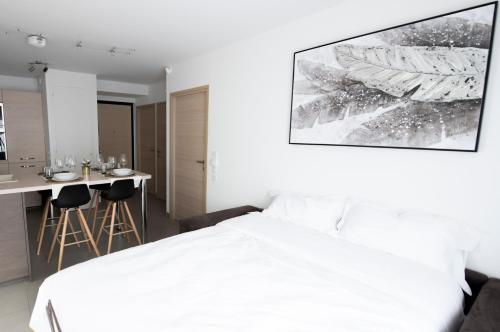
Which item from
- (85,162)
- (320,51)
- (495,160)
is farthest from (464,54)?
(85,162)

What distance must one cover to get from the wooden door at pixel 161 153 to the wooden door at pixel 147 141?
0.17m

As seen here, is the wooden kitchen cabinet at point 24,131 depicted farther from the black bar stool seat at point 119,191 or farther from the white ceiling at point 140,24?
the black bar stool seat at point 119,191

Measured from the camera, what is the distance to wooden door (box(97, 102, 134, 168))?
19.6 ft

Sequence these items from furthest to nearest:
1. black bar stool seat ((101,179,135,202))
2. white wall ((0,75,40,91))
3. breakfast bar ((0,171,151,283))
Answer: white wall ((0,75,40,91)) → black bar stool seat ((101,179,135,202)) → breakfast bar ((0,171,151,283))

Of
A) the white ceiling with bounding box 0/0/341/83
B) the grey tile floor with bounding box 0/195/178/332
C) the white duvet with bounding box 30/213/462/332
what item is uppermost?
the white ceiling with bounding box 0/0/341/83

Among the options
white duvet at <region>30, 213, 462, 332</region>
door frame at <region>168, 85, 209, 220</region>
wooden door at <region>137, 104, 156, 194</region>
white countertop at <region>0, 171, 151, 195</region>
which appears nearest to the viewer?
white duvet at <region>30, 213, 462, 332</region>

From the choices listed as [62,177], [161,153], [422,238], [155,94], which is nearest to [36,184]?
[62,177]

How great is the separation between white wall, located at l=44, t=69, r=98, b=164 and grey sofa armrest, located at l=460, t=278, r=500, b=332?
5324mm

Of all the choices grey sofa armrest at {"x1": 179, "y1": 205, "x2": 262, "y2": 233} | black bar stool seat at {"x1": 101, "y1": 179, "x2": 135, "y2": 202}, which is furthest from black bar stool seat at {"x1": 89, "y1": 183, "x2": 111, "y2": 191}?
grey sofa armrest at {"x1": 179, "y1": 205, "x2": 262, "y2": 233}

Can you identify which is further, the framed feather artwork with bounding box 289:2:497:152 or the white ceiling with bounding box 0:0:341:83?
the white ceiling with bounding box 0:0:341:83

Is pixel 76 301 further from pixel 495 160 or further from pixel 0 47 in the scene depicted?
pixel 0 47

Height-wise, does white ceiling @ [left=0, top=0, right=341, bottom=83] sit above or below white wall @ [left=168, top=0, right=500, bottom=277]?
above

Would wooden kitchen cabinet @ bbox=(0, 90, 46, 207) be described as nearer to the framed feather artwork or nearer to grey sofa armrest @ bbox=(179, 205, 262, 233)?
grey sofa armrest @ bbox=(179, 205, 262, 233)

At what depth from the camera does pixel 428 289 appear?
1296mm
